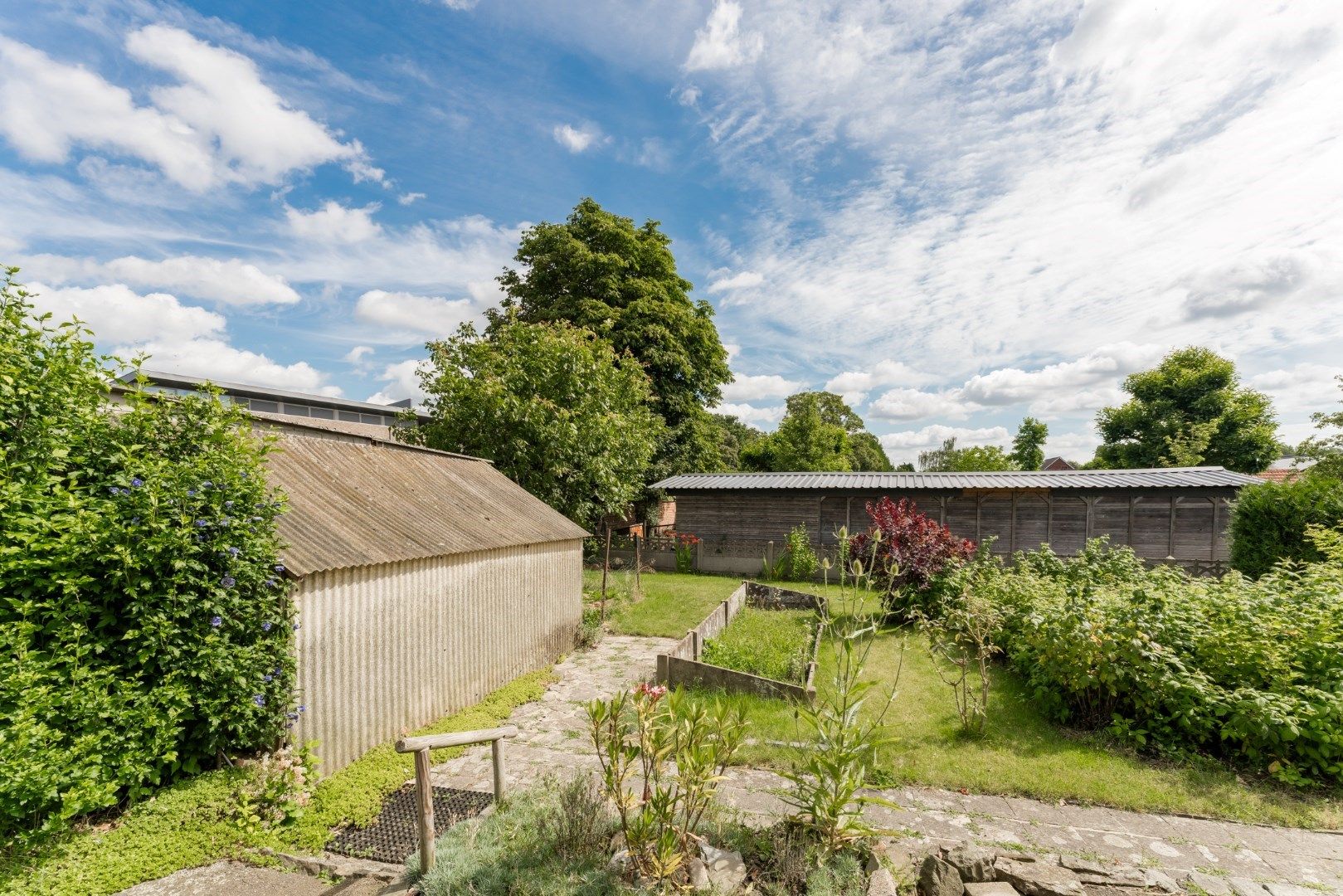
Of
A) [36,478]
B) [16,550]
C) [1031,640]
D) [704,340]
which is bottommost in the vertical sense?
[1031,640]

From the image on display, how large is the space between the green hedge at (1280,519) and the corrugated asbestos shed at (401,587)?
50.2 feet

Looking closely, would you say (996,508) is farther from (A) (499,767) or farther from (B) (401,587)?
(A) (499,767)

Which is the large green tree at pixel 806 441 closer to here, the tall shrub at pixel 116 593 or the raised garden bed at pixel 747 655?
the raised garden bed at pixel 747 655

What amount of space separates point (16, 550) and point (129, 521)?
0.61 metres

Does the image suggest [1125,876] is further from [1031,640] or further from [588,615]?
[588,615]

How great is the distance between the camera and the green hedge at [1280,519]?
38.4 feet

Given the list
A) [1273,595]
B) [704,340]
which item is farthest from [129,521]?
[704,340]

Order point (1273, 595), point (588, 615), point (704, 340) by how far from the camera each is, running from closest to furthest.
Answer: point (1273, 595)
point (588, 615)
point (704, 340)

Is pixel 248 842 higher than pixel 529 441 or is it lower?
lower

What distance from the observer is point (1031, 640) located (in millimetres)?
7645

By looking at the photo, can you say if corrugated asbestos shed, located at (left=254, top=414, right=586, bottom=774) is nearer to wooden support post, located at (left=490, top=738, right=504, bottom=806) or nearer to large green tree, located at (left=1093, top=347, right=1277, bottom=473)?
wooden support post, located at (left=490, top=738, right=504, bottom=806)

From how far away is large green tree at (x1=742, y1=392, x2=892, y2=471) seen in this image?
36.1 meters

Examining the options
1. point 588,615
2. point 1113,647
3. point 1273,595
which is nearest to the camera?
point 1113,647

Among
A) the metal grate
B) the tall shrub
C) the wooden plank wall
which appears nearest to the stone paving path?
the metal grate
